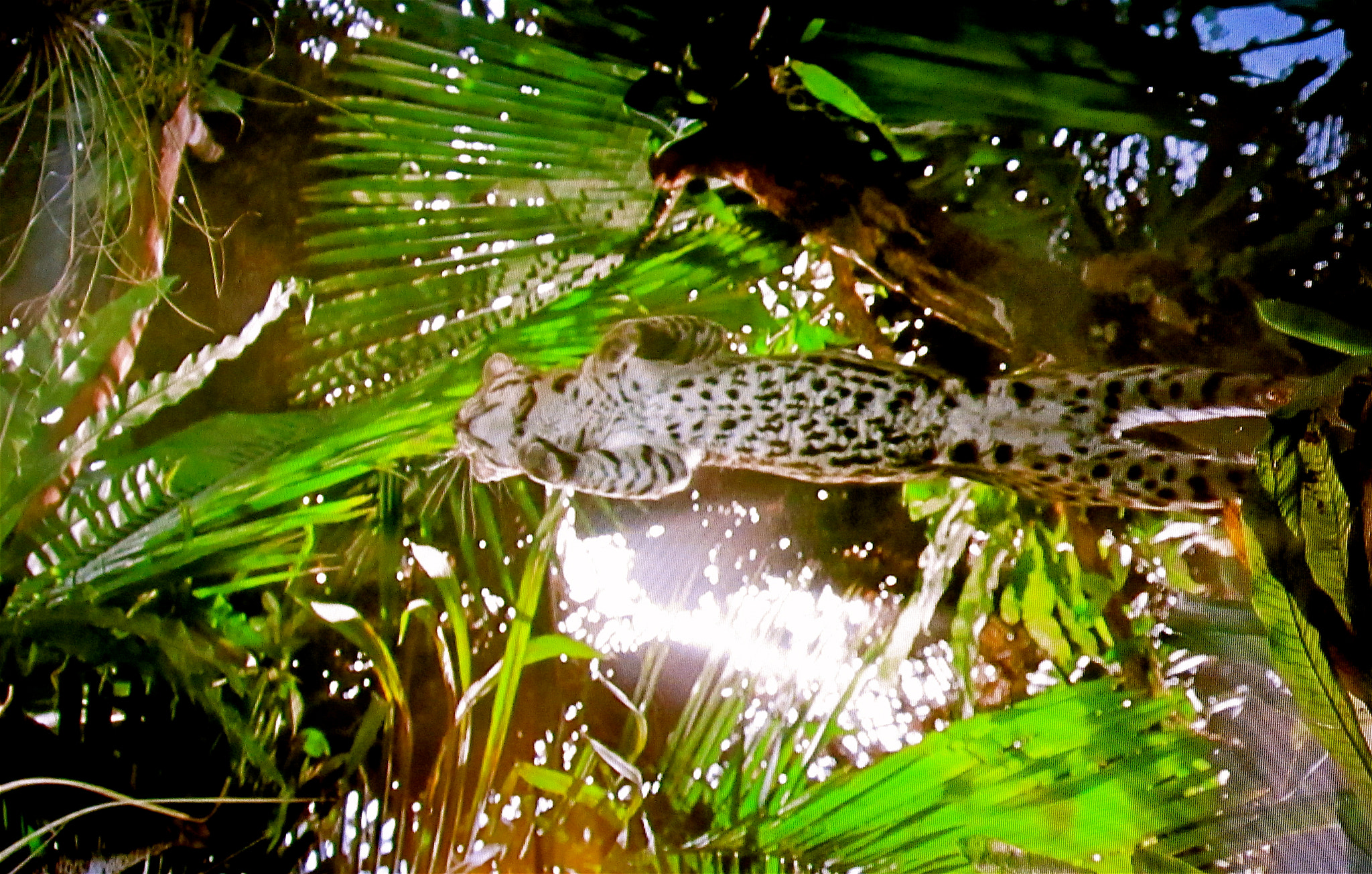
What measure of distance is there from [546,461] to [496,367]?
0.13m

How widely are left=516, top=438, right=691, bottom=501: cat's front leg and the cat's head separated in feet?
0.07

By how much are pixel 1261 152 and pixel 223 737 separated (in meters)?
1.37

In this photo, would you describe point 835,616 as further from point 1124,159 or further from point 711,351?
point 1124,159

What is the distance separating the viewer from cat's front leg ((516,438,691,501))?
1.29 metres

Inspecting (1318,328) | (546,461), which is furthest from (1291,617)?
(546,461)

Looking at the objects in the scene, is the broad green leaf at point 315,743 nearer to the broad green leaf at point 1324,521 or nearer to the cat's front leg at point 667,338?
the cat's front leg at point 667,338

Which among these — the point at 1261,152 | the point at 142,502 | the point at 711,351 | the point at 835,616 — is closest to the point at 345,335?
the point at 142,502

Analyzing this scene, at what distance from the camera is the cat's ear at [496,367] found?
4.42 feet

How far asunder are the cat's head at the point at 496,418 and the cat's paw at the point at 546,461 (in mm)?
13

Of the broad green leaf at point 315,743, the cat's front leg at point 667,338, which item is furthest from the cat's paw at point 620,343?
the broad green leaf at point 315,743

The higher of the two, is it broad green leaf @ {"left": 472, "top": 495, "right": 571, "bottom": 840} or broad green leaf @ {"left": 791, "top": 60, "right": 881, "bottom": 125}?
broad green leaf @ {"left": 791, "top": 60, "right": 881, "bottom": 125}

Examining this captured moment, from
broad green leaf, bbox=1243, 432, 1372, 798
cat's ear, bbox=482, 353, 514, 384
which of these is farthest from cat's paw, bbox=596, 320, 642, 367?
broad green leaf, bbox=1243, 432, 1372, 798

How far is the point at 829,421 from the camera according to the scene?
1243 mm

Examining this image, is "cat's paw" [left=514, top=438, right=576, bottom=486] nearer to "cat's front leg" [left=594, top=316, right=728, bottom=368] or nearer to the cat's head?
the cat's head
